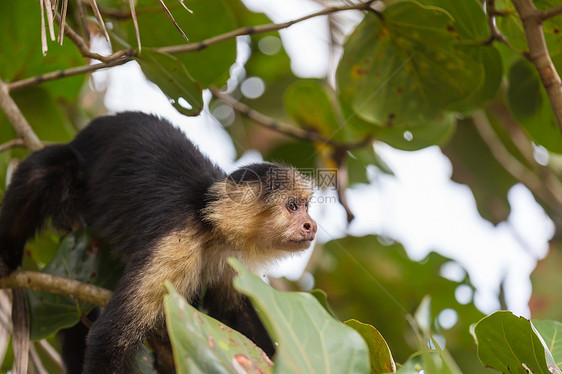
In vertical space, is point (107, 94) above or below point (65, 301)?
below

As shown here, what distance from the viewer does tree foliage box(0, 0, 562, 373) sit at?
5.33ft

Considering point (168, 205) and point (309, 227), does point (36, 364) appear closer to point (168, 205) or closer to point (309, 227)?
point (168, 205)

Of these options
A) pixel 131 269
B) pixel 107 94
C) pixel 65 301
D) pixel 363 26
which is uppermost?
pixel 363 26

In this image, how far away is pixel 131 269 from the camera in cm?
269

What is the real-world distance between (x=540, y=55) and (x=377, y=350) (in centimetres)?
136

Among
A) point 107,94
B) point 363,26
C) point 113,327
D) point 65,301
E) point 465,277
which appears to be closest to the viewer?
point 113,327

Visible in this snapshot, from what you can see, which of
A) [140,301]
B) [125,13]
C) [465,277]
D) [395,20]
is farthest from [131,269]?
[465,277]

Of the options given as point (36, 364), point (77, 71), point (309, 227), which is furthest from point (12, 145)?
point (309, 227)

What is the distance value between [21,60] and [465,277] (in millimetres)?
3255

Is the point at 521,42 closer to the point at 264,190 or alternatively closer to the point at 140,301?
the point at 264,190

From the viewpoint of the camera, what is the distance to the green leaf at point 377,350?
6.47ft

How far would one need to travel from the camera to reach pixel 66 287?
270cm

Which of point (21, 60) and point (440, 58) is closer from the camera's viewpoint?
point (440, 58)

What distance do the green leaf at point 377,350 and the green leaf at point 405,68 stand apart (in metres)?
1.68
